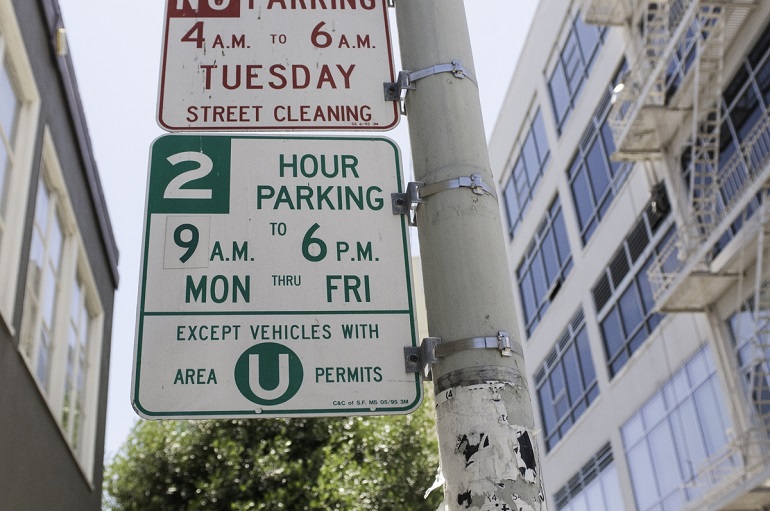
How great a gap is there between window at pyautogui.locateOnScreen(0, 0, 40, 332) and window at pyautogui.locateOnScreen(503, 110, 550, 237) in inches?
712

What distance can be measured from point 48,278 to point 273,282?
360 inches

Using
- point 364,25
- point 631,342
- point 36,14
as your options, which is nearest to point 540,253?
point 631,342

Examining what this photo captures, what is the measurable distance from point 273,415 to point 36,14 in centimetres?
907

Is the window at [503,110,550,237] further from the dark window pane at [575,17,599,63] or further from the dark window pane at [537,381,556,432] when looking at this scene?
the dark window pane at [537,381,556,432]

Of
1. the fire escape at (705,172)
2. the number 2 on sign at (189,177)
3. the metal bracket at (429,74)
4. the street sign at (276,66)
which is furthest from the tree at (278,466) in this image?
the metal bracket at (429,74)

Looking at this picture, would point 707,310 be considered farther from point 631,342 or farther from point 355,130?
point 355,130

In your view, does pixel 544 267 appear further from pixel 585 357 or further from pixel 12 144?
pixel 12 144

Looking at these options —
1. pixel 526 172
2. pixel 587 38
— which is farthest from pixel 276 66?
pixel 526 172

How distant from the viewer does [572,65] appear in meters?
24.4

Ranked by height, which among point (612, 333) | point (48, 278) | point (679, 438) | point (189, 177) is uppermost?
point (612, 333)

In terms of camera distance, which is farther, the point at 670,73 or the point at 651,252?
the point at 651,252

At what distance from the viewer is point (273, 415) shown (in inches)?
119

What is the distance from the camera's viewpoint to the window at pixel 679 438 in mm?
16844

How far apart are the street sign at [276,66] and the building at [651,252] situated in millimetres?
12244
